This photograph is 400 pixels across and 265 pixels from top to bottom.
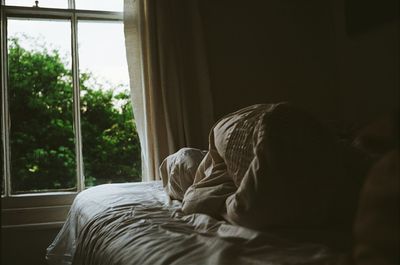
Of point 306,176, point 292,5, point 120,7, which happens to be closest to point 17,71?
point 120,7

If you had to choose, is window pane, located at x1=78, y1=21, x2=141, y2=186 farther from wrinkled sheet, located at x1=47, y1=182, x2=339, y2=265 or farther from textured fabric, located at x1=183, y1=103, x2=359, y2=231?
textured fabric, located at x1=183, y1=103, x2=359, y2=231

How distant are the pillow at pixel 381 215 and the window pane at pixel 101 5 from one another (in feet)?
9.33

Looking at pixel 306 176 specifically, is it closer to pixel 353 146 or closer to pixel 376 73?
pixel 353 146

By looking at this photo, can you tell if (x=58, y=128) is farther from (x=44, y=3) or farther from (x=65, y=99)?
(x=44, y=3)

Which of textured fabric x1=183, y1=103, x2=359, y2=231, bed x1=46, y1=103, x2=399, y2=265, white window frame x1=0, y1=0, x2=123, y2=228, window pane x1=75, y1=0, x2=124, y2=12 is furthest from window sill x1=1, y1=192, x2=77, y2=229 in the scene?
textured fabric x1=183, y1=103, x2=359, y2=231

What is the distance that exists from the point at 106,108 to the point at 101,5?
2.55 feet

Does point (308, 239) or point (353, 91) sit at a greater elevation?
point (353, 91)

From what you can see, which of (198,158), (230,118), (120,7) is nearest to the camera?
(230,118)

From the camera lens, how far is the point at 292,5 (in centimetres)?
317

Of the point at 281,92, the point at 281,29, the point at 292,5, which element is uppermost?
the point at 292,5

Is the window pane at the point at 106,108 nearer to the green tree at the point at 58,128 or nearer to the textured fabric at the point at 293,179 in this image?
the green tree at the point at 58,128

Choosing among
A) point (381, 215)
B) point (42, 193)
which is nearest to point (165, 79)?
point (42, 193)

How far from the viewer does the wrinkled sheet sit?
0.64 m

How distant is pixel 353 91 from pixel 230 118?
625 mm
